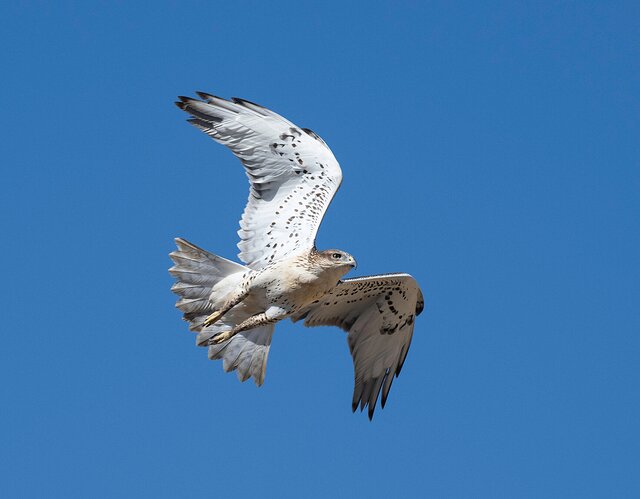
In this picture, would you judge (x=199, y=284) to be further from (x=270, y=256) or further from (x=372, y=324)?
(x=372, y=324)

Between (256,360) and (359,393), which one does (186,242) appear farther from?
(359,393)

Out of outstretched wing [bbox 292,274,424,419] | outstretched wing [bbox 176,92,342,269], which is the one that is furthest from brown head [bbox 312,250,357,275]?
outstretched wing [bbox 292,274,424,419]

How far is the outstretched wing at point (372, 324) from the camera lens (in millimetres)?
14406

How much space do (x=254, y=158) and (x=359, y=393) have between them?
3090mm

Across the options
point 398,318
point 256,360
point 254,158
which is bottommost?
point 256,360

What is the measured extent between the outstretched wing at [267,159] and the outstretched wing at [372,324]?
1144mm

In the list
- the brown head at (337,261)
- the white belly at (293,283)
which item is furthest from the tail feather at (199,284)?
the brown head at (337,261)

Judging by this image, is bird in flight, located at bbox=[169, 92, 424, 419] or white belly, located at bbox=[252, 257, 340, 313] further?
bird in flight, located at bbox=[169, 92, 424, 419]

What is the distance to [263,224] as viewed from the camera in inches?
548

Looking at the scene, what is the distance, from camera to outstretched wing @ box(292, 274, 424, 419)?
1441cm

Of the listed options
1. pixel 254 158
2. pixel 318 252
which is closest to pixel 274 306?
pixel 318 252

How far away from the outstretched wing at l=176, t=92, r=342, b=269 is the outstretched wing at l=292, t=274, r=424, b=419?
1144mm

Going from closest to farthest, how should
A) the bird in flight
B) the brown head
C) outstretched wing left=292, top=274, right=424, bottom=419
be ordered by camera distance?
the brown head, the bird in flight, outstretched wing left=292, top=274, right=424, bottom=419

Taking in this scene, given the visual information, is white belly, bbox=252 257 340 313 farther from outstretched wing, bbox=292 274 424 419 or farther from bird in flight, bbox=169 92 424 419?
outstretched wing, bbox=292 274 424 419
